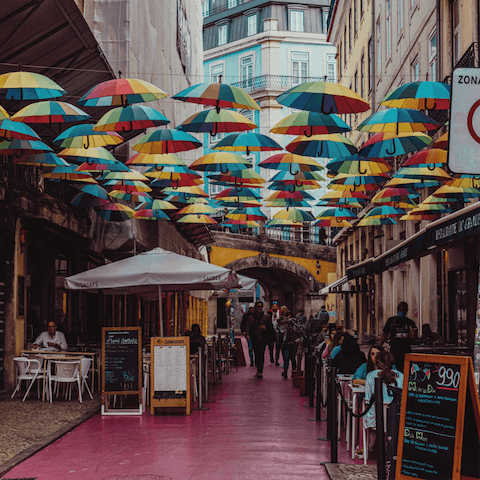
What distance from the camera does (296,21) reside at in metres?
58.7

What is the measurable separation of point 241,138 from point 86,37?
307 centimetres

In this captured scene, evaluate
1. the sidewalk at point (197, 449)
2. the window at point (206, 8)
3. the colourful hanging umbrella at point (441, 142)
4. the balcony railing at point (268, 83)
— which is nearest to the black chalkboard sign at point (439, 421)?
the sidewalk at point (197, 449)

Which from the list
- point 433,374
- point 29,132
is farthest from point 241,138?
point 433,374

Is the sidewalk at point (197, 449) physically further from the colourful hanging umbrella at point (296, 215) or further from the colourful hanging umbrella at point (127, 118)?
the colourful hanging umbrella at point (296, 215)

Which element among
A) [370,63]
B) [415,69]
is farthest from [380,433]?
[370,63]

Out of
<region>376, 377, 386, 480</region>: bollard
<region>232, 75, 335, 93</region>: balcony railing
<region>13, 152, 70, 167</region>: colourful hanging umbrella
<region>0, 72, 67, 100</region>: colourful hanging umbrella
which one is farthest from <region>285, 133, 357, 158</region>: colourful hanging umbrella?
<region>232, 75, 335, 93</region>: balcony railing

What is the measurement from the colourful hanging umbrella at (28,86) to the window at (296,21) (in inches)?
2016

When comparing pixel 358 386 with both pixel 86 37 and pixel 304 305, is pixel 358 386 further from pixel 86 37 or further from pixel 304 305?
pixel 304 305

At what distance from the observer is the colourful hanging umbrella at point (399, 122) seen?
1113 centimetres

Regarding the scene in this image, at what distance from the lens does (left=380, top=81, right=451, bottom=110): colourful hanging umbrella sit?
33.9 ft

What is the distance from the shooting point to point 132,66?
18922 mm

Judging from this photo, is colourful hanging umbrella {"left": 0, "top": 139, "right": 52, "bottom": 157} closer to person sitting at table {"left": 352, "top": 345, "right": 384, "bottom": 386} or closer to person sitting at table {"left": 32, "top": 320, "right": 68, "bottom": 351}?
person sitting at table {"left": 32, "top": 320, "right": 68, "bottom": 351}

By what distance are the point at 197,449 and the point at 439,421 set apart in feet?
12.3

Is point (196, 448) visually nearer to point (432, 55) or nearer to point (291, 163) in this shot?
point (291, 163)
